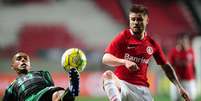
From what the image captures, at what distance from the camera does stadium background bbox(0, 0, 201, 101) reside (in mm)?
17750

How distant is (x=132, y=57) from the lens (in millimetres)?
6859

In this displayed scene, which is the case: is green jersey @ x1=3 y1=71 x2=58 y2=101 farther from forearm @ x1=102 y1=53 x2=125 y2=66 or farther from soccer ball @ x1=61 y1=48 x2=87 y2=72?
forearm @ x1=102 y1=53 x2=125 y2=66

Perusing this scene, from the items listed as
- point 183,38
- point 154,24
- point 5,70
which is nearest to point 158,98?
point 183,38

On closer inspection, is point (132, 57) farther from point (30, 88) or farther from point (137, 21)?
point (30, 88)

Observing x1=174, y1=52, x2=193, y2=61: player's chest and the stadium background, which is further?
the stadium background

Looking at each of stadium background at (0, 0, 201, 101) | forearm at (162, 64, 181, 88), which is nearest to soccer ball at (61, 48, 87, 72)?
forearm at (162, 64, 181, 88)

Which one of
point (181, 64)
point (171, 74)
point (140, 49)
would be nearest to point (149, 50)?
point (140, 49)

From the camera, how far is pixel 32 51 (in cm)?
1794

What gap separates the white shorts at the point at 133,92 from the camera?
6.82 metres

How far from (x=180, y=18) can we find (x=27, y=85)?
42.9 ft

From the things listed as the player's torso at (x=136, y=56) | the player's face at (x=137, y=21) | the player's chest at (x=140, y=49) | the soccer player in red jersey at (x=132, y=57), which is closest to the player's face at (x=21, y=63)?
the soccer player in red jersey at (x=132, y=57)

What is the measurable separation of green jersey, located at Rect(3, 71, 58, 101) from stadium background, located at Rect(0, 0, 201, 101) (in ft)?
31.5

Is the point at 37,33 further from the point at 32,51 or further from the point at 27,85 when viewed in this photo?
the point at 27,85

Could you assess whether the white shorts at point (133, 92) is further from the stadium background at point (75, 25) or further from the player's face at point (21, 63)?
the stadium background at point (75, 25)
